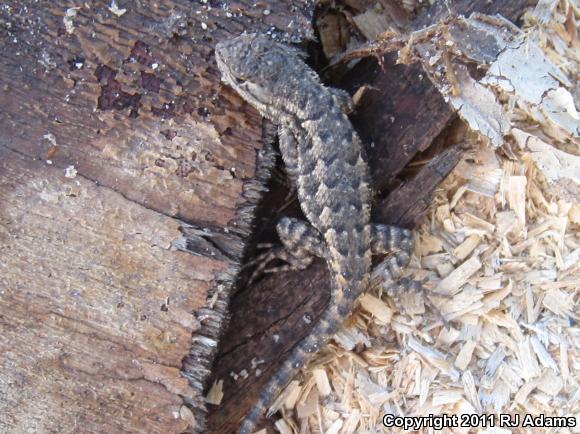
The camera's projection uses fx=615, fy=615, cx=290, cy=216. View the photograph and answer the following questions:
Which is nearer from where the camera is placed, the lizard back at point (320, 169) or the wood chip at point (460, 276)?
the lizard back at point (320, 169)

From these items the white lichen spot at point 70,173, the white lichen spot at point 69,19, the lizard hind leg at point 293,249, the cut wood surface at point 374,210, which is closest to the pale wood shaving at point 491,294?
the cut wood surface at point 374,210

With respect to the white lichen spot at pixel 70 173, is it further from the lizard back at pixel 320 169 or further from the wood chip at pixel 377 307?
the wood chip at pixel 377 307

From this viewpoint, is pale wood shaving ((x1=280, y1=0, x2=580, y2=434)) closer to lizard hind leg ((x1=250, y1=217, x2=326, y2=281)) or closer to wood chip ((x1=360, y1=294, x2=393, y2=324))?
wood chip ((x1=360, y1=294, x2=393, y2=324))

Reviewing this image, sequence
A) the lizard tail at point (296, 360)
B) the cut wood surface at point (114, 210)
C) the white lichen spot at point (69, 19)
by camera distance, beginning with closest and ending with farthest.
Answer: the cut wood surface at point (114, 210) → the white lichen spot at point (69, 19) → the lizard tail at point (296, 360)

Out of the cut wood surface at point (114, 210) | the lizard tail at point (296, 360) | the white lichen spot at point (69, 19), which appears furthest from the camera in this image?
the lizard tail at point (296, 360)

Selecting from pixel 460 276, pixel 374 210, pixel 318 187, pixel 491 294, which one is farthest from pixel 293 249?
pixel 491 294

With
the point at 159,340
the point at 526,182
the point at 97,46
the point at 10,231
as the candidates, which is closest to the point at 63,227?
the point at 10,231

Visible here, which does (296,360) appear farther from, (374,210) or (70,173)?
(70,173)
